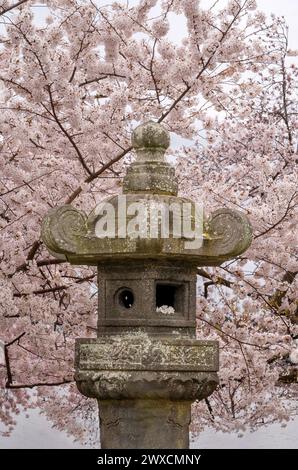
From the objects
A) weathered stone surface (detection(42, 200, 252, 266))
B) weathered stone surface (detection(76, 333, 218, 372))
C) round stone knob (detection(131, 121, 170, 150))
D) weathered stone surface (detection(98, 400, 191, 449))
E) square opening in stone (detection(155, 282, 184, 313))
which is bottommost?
weathered stone surface (detection(98, 400, 191, 449))

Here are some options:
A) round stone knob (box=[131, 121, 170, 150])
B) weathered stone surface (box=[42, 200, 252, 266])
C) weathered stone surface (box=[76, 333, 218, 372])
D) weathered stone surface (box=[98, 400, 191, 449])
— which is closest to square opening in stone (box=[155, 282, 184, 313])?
weathered stone surface (box=[42, 200, 252, 266])

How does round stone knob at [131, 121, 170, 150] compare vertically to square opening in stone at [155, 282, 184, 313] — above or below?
above

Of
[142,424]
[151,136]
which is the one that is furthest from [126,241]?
[142,424]

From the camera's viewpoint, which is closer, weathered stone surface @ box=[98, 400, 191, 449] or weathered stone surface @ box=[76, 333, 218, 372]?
weathered stone surface @ box=[76, 333, 218, 372]

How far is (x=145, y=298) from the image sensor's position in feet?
23.1

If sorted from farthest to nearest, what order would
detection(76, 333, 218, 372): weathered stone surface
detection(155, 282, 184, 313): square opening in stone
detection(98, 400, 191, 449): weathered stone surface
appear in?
detection(155, 282, 184, 313): square opening in stone
detection(98, 400, 191, 449): weathered stone surface
detection(76, 333, 218, 372): weathered stone surface

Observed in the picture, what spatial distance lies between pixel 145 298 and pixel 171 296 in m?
0.36

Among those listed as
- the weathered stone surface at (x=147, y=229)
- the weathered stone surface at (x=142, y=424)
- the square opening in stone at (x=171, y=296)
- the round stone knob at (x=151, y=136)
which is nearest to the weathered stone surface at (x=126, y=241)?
the weathered stone surface at (x=147, y=229)

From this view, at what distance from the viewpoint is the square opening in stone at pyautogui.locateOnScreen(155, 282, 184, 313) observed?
7.30 m

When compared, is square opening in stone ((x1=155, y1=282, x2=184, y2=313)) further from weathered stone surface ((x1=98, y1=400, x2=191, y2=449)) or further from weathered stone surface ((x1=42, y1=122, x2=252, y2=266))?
weathered stone surface ((x1=98, y1=400, x2=191, y2=449))

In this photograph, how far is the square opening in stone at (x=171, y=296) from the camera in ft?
23.9

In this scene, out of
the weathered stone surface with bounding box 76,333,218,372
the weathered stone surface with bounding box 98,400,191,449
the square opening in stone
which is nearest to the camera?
the weathered stone surface with bounding box 76,333,218,372

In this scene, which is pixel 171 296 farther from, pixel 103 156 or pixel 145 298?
pixel 103 156

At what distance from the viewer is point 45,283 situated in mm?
10531
